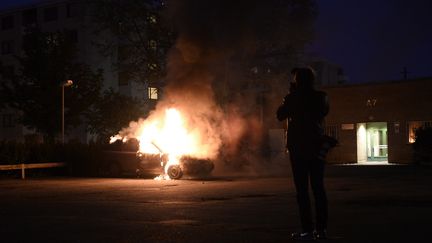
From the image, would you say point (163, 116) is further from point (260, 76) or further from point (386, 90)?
point (386, 90)

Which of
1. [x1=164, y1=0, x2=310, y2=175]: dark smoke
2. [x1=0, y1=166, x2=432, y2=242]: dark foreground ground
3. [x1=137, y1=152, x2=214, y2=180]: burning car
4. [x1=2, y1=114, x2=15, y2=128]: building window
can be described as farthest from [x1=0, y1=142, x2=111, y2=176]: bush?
[x1=2, y1=114, x2=15, y2=128]: building window

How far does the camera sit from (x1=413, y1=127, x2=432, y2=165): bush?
105 feet

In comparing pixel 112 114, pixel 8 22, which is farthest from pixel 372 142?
pixel 8 22

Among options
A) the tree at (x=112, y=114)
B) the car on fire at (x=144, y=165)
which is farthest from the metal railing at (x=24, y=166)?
the tree at (x=112, y=114)

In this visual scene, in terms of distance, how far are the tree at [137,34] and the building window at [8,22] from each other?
28869 millimetres

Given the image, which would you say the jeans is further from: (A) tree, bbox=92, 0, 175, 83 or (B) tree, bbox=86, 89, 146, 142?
(B) tree, bbox=86, 89, 146, 142

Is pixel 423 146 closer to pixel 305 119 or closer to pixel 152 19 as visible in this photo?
pixel 152 19

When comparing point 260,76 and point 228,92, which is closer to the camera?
point 228,92

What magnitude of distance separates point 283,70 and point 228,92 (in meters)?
5.64

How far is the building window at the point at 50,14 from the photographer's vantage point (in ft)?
199

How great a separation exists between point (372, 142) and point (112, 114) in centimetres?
1745

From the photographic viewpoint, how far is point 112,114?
4356 centimetres

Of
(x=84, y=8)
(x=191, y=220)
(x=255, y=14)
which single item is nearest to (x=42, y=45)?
(x=84, y=8)

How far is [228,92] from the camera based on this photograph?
31.8 meters
